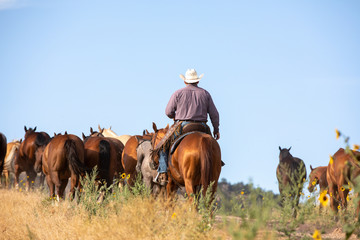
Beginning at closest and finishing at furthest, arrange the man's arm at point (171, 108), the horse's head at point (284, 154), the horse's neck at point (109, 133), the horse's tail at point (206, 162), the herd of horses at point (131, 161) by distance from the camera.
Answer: the horse's tail at point (206, 162) < the herd of horses at point (131, 161) < the man's arm at point (171, 108) < the horse's head at point (284, 154) < the horse's neck at point (109, 133)

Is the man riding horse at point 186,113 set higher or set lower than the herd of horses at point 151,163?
higher

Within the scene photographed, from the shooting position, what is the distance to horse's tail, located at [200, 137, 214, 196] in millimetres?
8547

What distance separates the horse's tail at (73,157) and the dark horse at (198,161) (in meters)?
4.76

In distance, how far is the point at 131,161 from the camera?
13.9 metres

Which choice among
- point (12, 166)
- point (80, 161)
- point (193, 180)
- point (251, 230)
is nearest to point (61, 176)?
point (80, 161)

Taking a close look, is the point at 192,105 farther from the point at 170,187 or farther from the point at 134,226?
the point at 134,226

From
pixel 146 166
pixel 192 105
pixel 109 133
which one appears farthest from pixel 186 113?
pixel 109 133

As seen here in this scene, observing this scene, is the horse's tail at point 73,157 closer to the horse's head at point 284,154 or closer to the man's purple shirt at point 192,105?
the man's purple shirt at point 192,105

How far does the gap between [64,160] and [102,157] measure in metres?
1.12

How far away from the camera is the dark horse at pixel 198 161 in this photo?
859cm

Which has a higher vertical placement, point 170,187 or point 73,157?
point 73,157

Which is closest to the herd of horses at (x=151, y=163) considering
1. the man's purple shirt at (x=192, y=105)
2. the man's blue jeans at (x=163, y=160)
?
the man's blue jeans at (x=163, y=160)

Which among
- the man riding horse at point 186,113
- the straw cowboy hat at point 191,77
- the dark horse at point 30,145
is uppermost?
the straw cowboy hat at point 191,77

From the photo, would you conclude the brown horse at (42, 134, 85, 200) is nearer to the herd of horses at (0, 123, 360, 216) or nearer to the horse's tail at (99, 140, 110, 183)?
the herd of horses at (0, 123, 360, 216)
